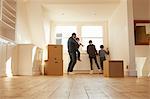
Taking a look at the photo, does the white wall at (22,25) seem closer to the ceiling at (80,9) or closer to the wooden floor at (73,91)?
the ceiling at (80,9)

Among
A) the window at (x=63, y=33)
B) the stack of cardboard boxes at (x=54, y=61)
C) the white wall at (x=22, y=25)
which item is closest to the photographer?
the white wall at (x=22, y=25)

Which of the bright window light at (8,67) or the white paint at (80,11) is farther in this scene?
the white paint at (80,11)

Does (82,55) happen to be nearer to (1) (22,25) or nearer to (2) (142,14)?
(1) (22,25)

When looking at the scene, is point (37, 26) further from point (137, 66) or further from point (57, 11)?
point (137, 66)

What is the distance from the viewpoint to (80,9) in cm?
860

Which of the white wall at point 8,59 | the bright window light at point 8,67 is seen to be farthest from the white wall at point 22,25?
the bright window light at point 8,67

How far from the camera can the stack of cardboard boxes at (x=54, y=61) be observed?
7.79 metres

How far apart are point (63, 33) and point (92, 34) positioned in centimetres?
111

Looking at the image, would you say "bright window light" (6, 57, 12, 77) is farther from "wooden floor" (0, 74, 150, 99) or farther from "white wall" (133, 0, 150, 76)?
"wooden floor" (0, 74, 150, 99)

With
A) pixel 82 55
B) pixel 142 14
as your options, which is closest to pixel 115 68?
pixel 142 14

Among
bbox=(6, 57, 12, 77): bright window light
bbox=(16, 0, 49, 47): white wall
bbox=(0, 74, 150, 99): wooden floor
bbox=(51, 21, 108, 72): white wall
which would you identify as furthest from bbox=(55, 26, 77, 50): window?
bbox=(0, 74, 150, 99): wooden floor

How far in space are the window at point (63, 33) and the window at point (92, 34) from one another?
0.39 metres

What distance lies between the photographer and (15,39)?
22.8 ft

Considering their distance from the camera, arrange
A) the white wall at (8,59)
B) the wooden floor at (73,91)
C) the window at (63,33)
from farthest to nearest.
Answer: the window at (63,33), the white wall at (8,59), the wooden floor at (73,91)
